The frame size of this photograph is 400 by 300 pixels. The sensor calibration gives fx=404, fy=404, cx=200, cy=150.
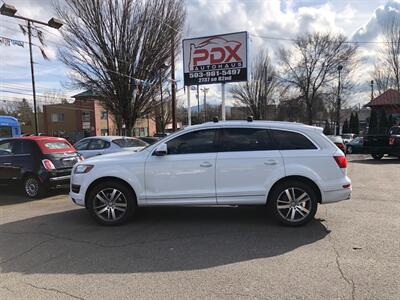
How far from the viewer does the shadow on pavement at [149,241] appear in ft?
16.5

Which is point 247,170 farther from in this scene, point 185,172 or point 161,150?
point 161,150

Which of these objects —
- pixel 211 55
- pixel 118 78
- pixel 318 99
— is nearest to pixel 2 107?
pixel 318 99

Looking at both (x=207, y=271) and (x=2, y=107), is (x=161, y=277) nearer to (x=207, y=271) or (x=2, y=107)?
(x=207, y=271)

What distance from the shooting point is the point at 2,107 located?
299ft

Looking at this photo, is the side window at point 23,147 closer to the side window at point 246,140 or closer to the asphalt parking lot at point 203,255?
the asphalt parking lot at point 203,255

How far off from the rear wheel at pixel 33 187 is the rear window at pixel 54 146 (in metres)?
0.78

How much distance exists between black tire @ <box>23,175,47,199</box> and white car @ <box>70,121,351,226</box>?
385cm

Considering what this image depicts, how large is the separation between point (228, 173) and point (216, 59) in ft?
43.6

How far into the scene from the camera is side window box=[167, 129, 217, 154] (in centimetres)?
671

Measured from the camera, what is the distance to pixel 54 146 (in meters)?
10.9

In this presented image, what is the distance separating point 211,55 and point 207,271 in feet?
50.5

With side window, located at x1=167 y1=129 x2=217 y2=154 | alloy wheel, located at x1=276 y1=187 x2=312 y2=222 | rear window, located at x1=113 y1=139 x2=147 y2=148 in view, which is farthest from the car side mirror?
rear window, located at x1=113 y1=139 x2=147 y2=148

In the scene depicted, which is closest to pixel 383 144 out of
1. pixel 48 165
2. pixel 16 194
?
pixel 48 165

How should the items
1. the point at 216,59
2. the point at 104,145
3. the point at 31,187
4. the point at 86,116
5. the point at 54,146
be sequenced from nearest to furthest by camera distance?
1. the point at 31,187
2. the point at 54,146
3. the point at 104,145
4. the point at 216,59
5. the point at 86,116
